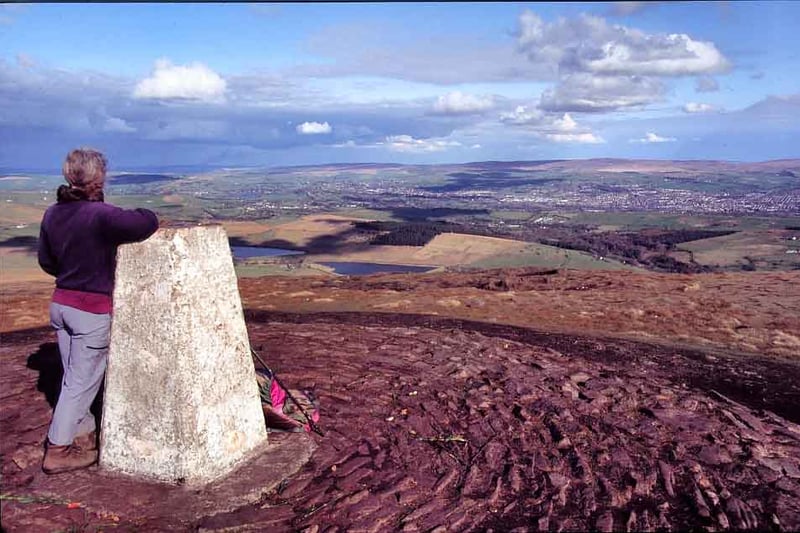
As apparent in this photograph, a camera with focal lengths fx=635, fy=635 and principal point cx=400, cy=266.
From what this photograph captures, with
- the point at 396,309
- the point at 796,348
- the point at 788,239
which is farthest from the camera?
the point at 788,239

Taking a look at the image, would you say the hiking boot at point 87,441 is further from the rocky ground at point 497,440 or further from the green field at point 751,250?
the green field at point 751,250

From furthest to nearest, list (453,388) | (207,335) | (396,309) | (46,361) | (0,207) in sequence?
1. (0,207)
2. (396,309)
3. (46,361)
4. (453,388)
5. (207,335)

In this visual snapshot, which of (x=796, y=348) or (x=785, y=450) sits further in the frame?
(x=796, y=348)

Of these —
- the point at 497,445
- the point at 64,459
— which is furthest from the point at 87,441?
the point at 497,445

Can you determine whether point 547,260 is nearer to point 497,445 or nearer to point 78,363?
point 497,445

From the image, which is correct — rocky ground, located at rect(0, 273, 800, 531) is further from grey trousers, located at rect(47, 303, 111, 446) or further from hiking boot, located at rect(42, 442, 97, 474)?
grey trousers, located at rect(47, 303, 111, 446)

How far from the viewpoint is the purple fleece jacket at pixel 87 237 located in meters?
4.39

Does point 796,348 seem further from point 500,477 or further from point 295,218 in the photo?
point 295,218

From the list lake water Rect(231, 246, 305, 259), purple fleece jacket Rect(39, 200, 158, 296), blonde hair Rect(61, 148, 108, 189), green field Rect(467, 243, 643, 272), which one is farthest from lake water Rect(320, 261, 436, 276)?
blonde hair Rect(61, 148, 108, 189)

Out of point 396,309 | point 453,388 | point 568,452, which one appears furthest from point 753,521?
point 396,309

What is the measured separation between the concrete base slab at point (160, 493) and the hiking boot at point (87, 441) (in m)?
0.25

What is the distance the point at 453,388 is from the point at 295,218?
63288 mm

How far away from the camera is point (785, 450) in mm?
5602

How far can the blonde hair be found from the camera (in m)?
4.33
